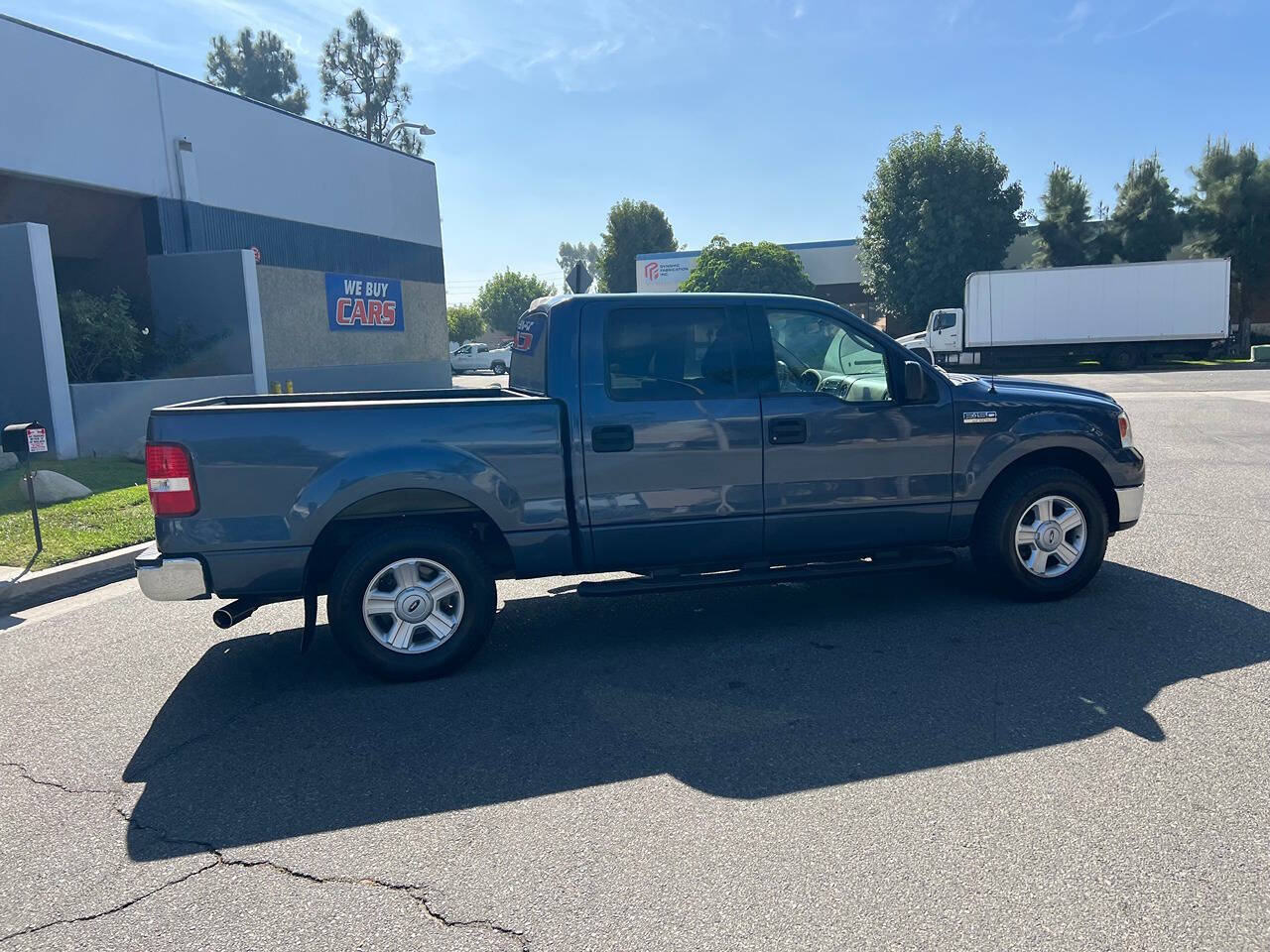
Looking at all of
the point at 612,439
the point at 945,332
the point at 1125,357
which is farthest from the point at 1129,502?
the point at 1125,357

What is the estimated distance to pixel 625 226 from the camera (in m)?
74.4

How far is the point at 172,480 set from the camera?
16.0 feet

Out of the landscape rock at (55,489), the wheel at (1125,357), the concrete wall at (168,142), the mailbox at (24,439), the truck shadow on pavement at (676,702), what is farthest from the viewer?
the wheel at (1125,357)

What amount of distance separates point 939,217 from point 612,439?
137 ft

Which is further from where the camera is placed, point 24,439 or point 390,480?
point 24,439

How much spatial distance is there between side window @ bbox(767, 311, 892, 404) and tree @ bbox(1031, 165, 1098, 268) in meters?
43.9

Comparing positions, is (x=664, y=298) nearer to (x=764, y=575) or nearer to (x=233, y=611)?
(x=764, y=575)

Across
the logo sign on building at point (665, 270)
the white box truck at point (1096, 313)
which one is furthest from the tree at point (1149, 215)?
the logo sign on building at point (665, 270)

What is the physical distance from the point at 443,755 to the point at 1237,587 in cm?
519

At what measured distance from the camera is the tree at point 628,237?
74.1 m

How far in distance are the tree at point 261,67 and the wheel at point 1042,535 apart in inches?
2520

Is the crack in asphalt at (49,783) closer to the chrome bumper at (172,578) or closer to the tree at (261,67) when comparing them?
the chrome bumper at (172,578)

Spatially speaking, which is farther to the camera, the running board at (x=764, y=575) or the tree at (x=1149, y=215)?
the tree at (x=1149, y=215)

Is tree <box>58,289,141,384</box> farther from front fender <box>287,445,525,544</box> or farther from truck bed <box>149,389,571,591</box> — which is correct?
front fender <box>287,445,525,544</box>
